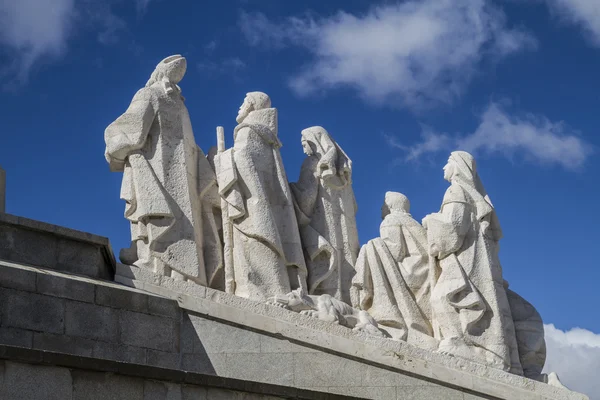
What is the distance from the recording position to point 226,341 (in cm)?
1263

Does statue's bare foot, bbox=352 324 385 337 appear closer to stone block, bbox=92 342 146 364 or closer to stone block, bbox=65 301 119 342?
stone block, bbox=92 342 146 364

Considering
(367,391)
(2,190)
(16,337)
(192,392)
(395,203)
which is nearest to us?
(192,392)

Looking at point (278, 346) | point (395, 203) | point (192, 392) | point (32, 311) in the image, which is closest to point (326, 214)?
point (395, 203)

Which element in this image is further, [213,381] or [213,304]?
[213,304]

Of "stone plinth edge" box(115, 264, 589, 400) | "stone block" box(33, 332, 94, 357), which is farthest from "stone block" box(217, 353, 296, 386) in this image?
"stone block" box(33, 332, 94, 357)

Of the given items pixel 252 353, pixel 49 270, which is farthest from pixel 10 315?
pixel 252 353

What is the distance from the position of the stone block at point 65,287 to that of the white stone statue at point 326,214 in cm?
386

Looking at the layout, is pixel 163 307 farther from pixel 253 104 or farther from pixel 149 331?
pixel 253 104

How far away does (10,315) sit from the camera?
11.3m

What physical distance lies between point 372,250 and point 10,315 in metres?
5.65

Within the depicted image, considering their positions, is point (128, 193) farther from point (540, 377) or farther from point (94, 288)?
point (540, 377)

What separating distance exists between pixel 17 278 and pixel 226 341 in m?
2.34

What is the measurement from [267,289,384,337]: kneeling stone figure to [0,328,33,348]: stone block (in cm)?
317

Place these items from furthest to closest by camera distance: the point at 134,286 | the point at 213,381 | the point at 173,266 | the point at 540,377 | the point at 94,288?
1. the point at 540,377
2. the point at 173,266
3. the point at 134,286
4. the point at 94,288
5. the point at 213,381
